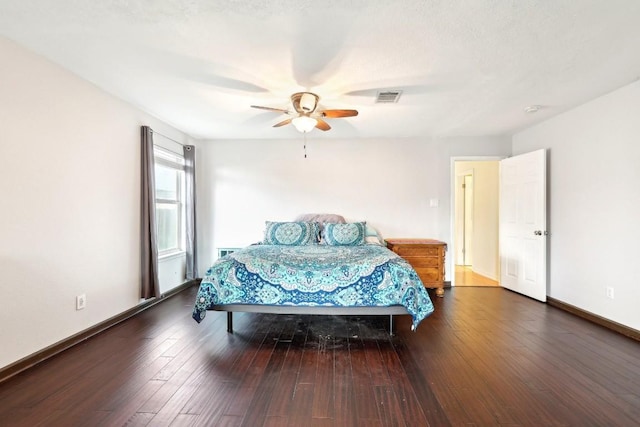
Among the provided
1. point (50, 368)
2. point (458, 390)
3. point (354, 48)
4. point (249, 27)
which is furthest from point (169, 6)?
point (458, 390)

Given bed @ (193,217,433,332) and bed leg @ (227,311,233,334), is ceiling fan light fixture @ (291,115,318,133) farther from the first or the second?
bed leg @ (227,311,233,334)

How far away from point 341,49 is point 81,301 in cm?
305

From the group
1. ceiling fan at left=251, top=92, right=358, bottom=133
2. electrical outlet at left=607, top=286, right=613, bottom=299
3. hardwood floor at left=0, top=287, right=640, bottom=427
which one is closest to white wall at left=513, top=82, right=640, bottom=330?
electrical outlet at left=607, top=286, right=613, bottom=299

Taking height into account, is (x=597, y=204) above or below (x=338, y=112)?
below

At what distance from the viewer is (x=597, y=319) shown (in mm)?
2916

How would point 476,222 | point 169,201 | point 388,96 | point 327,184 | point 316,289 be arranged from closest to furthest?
point 316,289 → point 388,96 → point 169,201 → point 327,184 → point 476,222

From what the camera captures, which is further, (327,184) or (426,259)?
(327,184)

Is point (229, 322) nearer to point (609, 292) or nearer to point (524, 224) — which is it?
point (609, 292)

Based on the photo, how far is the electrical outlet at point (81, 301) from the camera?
249cm

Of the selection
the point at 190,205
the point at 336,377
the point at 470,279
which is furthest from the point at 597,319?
the point at 190,205

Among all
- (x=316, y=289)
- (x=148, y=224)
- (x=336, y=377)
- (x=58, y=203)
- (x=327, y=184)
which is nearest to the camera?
(x=336, y=377)

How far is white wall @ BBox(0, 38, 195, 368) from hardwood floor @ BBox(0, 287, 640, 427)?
1.14 feet

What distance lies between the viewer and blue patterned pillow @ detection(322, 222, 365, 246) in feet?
12.3

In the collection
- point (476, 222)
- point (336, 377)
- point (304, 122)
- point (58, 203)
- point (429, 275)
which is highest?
point (304, 122)
